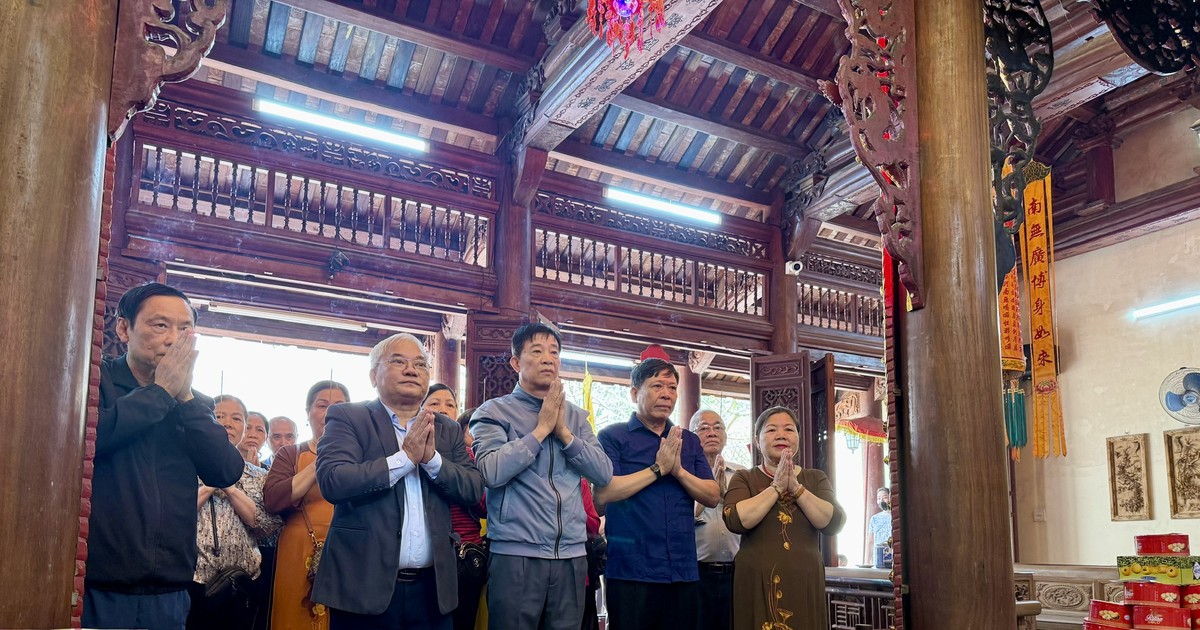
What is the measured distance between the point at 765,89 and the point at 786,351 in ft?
6.56

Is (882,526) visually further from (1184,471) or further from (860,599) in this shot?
(860,599)

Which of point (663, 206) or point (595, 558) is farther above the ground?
point (663, 206)

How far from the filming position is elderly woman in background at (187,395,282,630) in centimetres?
311

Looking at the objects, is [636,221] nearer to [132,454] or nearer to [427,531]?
[427,531]

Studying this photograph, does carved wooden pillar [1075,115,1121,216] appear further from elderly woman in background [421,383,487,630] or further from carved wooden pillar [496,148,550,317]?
elderly woman in background [421,383,487,630]

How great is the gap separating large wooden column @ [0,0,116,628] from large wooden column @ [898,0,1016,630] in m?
2.06

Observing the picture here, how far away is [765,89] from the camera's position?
733 cm

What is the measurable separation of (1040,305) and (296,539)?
19.1 feet

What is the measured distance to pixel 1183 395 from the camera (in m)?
7.51

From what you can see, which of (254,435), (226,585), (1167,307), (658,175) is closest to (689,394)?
(658,175)

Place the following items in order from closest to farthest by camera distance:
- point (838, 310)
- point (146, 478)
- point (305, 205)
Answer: point (146, 478)
point (305, 205)
point (838, 310)

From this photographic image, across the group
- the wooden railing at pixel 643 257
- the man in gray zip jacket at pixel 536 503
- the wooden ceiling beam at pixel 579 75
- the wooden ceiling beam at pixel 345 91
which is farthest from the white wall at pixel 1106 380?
the man in gray zip jacket at pixel 536 503

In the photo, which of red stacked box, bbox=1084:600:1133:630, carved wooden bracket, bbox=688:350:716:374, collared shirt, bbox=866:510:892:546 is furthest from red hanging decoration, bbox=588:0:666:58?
collared shirt, bbox=866:510:892:546

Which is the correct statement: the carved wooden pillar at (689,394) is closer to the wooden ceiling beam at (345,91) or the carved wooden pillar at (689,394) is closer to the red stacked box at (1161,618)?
the wooden ceiling beam at (345,91)
